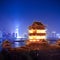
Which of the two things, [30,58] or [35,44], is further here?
[35,44]

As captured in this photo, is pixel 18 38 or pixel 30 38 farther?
pixel 18 38

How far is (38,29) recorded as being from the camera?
49.2 feet

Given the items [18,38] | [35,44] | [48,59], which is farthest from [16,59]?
[18,38]

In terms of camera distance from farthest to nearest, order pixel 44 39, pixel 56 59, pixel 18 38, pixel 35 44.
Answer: pixel 18 38
pixel 44 39
pixel 35 44
pixel 56 59

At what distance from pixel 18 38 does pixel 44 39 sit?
3659 millimetres

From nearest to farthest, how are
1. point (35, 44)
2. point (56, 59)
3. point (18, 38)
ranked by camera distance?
point (56, 59), point (35, 44), point (18, 38)

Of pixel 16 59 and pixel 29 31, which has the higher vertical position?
pixel 29 31

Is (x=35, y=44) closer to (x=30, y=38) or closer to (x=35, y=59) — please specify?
(x=30, y=38)

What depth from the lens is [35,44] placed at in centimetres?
1357

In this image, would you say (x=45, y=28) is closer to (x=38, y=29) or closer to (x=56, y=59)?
(x=38, y=29)

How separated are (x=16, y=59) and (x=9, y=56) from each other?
0.46 meters

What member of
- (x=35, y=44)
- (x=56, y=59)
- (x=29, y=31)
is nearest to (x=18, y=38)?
(x=29, y=31)

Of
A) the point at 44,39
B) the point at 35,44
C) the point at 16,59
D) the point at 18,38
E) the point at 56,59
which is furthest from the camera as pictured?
the point at 18,38

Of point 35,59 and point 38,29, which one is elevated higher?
point 38,29
